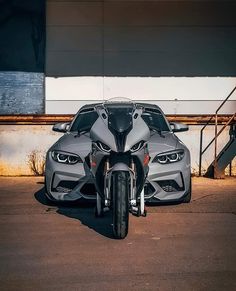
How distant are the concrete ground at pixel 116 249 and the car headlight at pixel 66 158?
68 cm

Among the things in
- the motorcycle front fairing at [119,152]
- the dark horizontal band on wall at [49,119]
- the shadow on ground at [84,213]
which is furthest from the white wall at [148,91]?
the motorcycle front fairing at [119,152]

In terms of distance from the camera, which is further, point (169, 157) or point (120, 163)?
point (169, 157)

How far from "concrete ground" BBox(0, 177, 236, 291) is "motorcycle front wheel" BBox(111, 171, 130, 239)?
16 cm

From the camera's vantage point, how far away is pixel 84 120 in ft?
32.1

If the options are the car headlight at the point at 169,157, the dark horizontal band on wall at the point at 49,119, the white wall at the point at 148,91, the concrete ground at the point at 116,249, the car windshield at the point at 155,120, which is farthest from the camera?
the white wall at the point at 148,91

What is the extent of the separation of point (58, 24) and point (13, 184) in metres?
4.58

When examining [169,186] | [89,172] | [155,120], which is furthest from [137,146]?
[155,120]

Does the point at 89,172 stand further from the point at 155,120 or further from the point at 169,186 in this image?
the point at 155,120

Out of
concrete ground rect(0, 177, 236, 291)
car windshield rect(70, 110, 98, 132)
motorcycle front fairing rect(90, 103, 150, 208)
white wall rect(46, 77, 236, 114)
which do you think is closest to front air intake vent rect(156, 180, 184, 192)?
concrete ground rect(0, 177, 236, 291)

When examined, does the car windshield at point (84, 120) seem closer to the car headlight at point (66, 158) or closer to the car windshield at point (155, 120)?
the car windshield at point (155, 120)

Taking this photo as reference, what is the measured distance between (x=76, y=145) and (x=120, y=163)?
6.65 ft

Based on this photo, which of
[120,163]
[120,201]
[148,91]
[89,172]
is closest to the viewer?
[120,201]

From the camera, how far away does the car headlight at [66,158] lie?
27.8ft

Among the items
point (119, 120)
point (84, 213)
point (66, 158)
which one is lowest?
point (84, 213)
